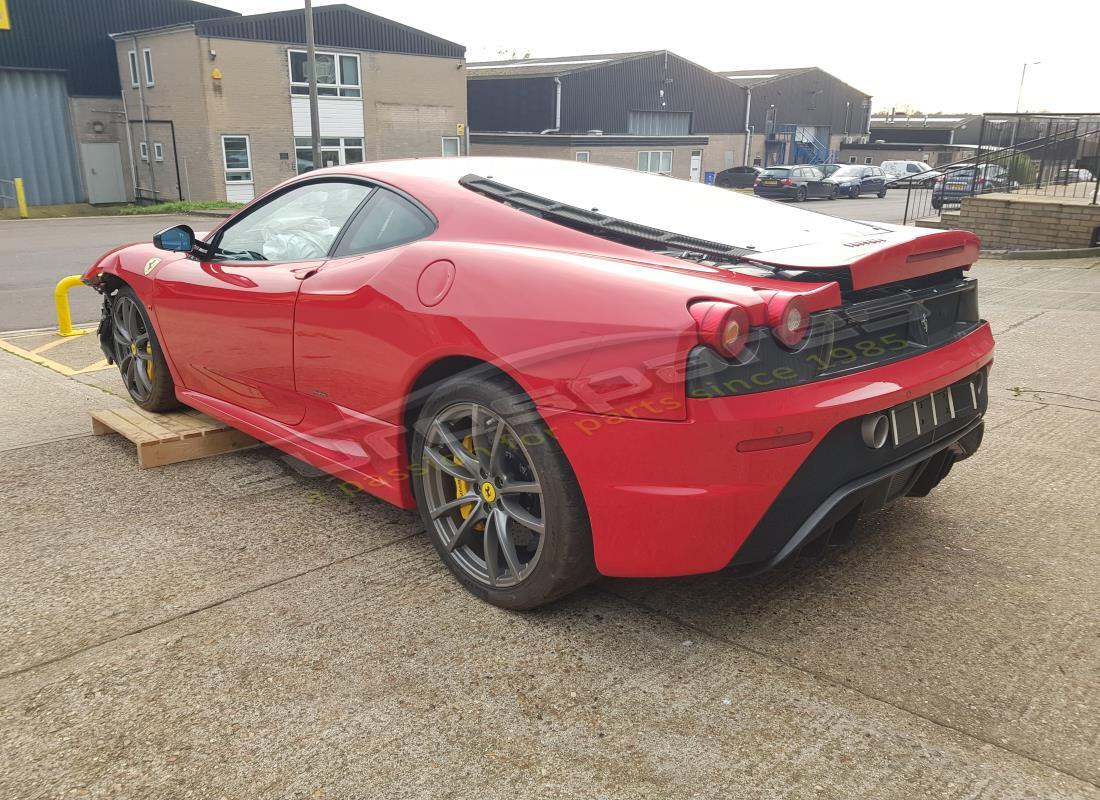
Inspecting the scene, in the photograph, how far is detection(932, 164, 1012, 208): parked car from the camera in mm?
18492

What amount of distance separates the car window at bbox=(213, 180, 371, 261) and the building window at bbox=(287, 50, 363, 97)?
30222 millimetres

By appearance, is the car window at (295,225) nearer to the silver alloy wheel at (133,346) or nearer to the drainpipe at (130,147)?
the silver alloy wheel at (133,346)

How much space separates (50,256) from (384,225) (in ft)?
49.3

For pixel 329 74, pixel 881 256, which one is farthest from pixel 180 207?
pixel 881 256

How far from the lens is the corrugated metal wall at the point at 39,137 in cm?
3117

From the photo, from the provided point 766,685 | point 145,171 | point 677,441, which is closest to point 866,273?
point 677,441

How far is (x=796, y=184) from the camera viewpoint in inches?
1401

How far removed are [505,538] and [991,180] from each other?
20100 mm

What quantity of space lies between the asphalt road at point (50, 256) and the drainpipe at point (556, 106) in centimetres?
2408

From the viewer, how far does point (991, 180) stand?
19.6 meters

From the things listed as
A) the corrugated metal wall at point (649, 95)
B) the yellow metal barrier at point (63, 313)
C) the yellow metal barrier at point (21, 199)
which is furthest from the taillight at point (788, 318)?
the corrugated metal wall at point (649, 95)

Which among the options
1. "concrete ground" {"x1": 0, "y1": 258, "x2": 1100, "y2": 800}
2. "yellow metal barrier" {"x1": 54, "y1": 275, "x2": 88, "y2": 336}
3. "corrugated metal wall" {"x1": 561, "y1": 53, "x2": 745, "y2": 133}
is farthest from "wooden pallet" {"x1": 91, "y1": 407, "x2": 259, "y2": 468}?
"corrugated metal wall" {"x1": 561, "y1": 53, "x2": 745, "y2": 133}

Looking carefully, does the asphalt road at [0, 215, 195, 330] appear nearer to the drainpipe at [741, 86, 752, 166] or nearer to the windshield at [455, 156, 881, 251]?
the windshield at [455, 156, 881, 251]

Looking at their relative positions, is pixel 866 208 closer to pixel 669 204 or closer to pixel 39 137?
pixel 39 137
